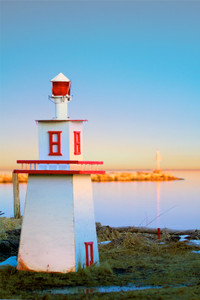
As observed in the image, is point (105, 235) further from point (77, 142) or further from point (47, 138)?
point (47, 138)

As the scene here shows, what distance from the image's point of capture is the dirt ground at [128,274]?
741 centimetres

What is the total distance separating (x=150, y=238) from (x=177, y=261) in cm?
386

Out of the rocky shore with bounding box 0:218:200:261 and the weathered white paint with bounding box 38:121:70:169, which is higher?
the weathered white paint with bounding box 38:121:70:169

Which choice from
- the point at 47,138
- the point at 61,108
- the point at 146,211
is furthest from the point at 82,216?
the point at 146,211

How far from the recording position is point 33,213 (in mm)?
8977

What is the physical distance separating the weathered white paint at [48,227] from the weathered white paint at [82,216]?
0.13 metres

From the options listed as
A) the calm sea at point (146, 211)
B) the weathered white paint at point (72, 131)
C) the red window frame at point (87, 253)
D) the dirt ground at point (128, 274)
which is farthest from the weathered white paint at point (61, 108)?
the calm sea at point (146, 211)

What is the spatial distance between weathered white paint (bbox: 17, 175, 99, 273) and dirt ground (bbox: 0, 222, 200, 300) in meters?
0.29

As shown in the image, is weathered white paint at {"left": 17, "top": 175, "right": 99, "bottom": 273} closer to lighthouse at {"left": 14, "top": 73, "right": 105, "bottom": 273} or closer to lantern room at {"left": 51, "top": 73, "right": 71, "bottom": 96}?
lighthouse at {"left": 14, "top": 73, "right": 105, "bottom": 273}

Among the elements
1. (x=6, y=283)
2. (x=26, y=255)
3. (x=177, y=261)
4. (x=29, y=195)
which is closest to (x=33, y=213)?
(x=29, y=195)

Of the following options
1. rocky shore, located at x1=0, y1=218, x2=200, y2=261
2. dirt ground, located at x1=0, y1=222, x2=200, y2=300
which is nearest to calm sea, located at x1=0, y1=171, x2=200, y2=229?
rocky shore, located at x1=0, y1=218, x2=200, y2=261

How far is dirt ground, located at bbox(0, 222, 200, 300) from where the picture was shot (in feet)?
24.3

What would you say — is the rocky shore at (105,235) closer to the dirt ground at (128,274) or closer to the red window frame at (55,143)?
the dirt ground at (128,274)

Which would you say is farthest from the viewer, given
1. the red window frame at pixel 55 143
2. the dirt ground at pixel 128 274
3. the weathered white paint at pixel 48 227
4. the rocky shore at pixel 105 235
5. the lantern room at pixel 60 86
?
the rocky shore at pixel 105 235
